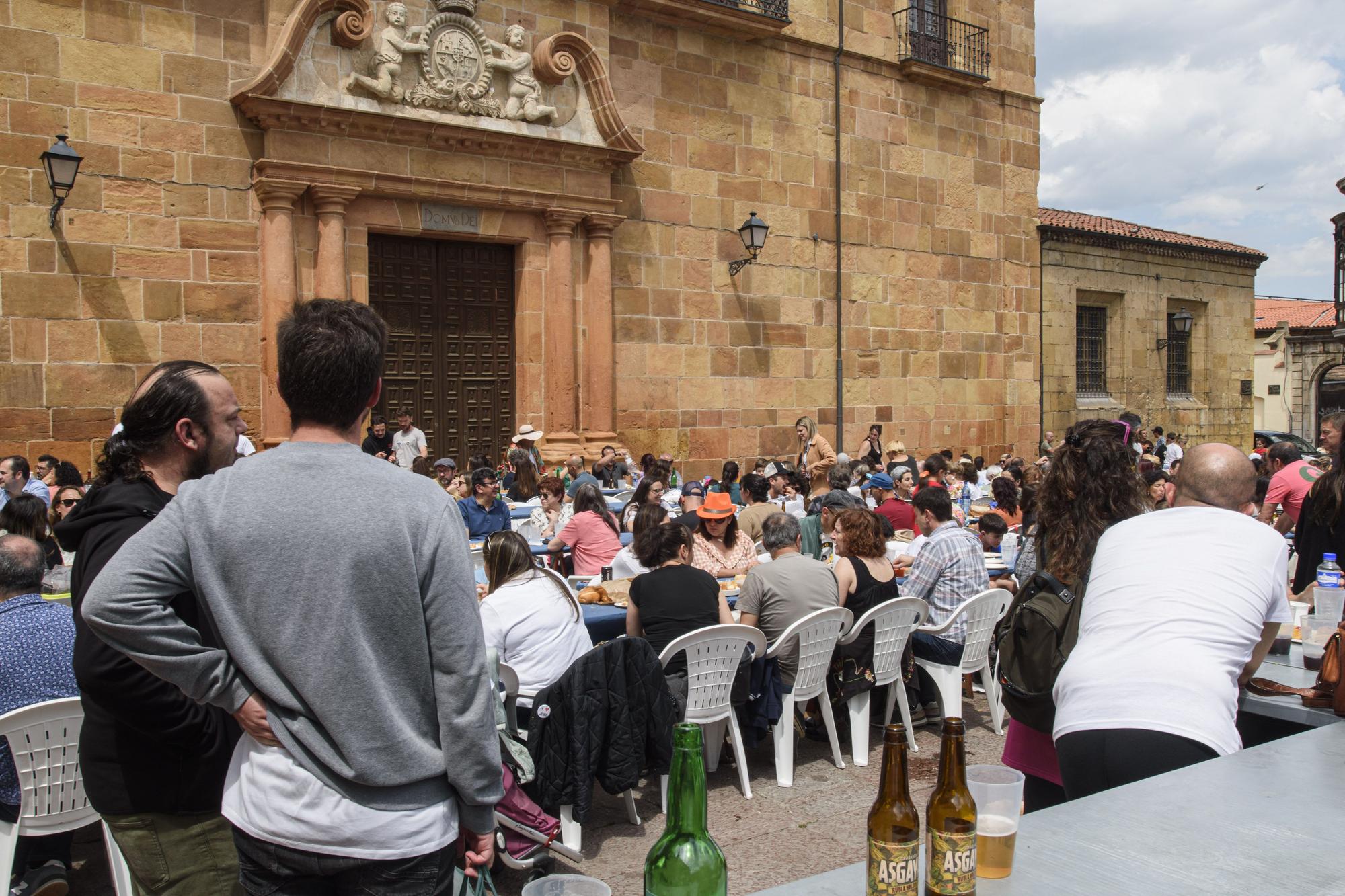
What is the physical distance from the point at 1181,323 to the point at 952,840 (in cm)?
2446

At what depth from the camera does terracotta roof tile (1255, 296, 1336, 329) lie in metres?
37.9

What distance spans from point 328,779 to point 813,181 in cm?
1462

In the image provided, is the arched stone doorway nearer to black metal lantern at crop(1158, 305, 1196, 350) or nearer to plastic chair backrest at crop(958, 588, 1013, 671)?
black metal lantern at crop(1158, 305, 1196, 350)

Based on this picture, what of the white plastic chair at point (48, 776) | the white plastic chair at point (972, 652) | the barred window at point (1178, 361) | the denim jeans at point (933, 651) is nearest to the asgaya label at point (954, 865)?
the white plastic chair at point (48, 776)

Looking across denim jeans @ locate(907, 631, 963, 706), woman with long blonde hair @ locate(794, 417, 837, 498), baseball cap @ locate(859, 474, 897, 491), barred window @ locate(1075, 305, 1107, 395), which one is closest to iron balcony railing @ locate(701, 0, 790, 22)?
woman with long blonde hair @ locate(794, 417, 837, 498)

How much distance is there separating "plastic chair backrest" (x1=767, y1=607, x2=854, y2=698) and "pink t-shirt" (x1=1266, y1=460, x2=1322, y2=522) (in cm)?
373

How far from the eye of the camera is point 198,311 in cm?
1047

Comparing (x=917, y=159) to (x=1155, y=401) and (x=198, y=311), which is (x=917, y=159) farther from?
(x=198, y=311)

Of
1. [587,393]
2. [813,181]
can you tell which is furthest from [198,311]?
[813,181]

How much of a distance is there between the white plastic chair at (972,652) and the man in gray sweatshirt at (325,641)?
4304 mm

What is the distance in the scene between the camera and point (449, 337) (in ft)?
40.7

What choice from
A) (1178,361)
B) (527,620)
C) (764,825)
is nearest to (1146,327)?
(1178,361)

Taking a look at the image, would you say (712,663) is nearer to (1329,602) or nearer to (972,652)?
(972,652)

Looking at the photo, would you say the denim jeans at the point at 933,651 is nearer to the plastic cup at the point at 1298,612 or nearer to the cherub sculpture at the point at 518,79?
the plastic cup at the point at 1298,612
